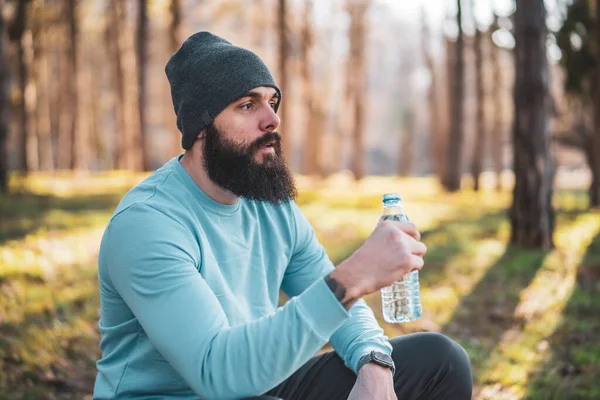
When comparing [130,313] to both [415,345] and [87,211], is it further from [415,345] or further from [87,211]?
[87,211]

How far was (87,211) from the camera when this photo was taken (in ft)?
39.5

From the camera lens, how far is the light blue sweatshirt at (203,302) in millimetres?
2057

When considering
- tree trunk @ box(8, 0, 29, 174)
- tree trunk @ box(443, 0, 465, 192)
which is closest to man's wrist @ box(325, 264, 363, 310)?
tree trunk @ box(8, 0, 29, 174)

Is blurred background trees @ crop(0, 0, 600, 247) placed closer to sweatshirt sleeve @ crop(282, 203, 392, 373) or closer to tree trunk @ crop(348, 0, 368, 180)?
tree trunk @ crop(348, 0, 368, 180)

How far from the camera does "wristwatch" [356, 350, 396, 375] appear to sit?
2.64m

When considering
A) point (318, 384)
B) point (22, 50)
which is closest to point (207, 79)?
point (318, 384)

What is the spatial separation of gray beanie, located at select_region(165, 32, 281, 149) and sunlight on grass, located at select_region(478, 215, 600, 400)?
117 inches

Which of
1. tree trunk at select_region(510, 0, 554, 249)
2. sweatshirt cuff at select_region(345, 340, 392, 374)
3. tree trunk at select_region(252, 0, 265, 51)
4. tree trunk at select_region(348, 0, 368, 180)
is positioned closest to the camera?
sweatshirt cuff at select_region(345, 340, 392, 374)

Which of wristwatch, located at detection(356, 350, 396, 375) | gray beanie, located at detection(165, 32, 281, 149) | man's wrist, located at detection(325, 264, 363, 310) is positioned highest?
gray beanie, located at detection(165, 32, 281, 149)

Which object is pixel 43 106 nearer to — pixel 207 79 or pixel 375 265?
pixel 207 79

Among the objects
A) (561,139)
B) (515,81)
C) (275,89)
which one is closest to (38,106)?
(561,139)

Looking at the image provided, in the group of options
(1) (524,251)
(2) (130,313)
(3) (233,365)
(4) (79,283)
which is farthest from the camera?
(1) (524,251)

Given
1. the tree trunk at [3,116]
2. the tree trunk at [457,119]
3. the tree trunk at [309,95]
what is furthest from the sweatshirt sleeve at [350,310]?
the tree trunk at [309,95]

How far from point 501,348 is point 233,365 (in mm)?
4030
